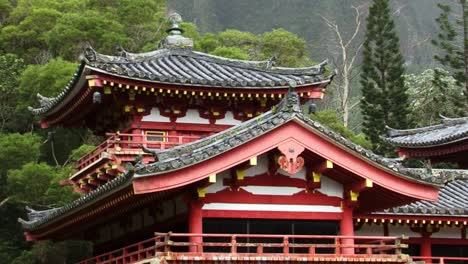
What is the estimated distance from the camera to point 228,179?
60.1ft

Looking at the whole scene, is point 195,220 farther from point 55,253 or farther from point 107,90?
point 55,253

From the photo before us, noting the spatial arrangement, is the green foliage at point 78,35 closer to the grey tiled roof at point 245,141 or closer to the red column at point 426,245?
the red column at point 426,245

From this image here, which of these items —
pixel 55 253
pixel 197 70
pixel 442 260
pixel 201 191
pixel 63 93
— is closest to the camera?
pixel 201 191

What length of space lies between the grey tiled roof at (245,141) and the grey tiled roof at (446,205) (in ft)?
6.09

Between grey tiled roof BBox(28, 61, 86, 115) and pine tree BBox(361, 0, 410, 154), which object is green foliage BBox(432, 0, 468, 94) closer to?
pine tree BBox(361, 0, 410, 154)

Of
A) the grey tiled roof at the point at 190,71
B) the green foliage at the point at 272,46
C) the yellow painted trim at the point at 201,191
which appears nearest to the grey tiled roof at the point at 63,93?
the grey tiled roof at the point at 190,71

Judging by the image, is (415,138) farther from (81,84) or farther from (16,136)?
(16,136)

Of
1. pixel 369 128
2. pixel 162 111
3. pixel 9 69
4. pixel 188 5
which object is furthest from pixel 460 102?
pixel 188 5

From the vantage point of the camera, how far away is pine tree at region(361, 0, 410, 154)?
161 feet

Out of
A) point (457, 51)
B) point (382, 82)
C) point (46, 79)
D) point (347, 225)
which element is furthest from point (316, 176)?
point (382, 82)

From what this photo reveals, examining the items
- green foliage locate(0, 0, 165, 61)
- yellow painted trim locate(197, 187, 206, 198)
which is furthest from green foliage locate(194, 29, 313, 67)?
yellow painted trim locate(197, 187, 206, 198)

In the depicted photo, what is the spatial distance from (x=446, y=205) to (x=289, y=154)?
19.4 feet

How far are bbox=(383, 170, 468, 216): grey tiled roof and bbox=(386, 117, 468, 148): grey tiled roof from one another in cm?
334

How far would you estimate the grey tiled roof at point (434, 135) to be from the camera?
27.2 meters
